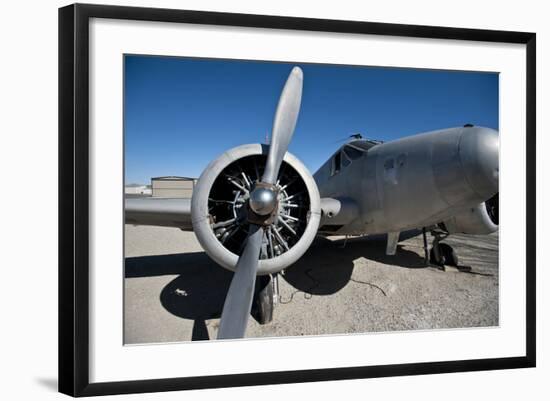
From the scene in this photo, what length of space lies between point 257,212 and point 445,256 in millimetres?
2873

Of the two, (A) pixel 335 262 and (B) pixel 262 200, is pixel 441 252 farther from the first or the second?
(B) pixel 262 200

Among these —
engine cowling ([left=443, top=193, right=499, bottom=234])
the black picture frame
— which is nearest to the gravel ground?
engine cowling ([left=443, top=193, right=499, bottom=234])

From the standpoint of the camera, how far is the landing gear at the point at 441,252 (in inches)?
141

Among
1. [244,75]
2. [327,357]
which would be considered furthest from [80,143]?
[327,357]

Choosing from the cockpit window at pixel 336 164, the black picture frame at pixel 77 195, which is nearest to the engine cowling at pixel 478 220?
the cockpit window at pixel 336 164

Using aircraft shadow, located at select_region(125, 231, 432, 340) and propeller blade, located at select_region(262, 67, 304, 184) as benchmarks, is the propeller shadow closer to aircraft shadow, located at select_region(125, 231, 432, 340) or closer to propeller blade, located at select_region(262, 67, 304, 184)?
aircraft shadow, located at select_region(125, 231, 432, 340)

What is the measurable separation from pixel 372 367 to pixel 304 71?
2035 mm

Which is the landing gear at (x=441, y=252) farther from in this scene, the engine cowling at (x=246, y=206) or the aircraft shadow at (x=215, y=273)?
the engine cowling at (x=246, y=206)

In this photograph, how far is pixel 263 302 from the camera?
8.77 ft

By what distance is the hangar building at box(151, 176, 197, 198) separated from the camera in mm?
2435

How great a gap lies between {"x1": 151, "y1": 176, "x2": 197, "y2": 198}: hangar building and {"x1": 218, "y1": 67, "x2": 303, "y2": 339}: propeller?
0.66 m

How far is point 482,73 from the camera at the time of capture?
7.86 feet

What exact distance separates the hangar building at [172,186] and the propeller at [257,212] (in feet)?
2.16

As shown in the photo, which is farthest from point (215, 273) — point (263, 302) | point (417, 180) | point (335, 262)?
point (417, 180)
